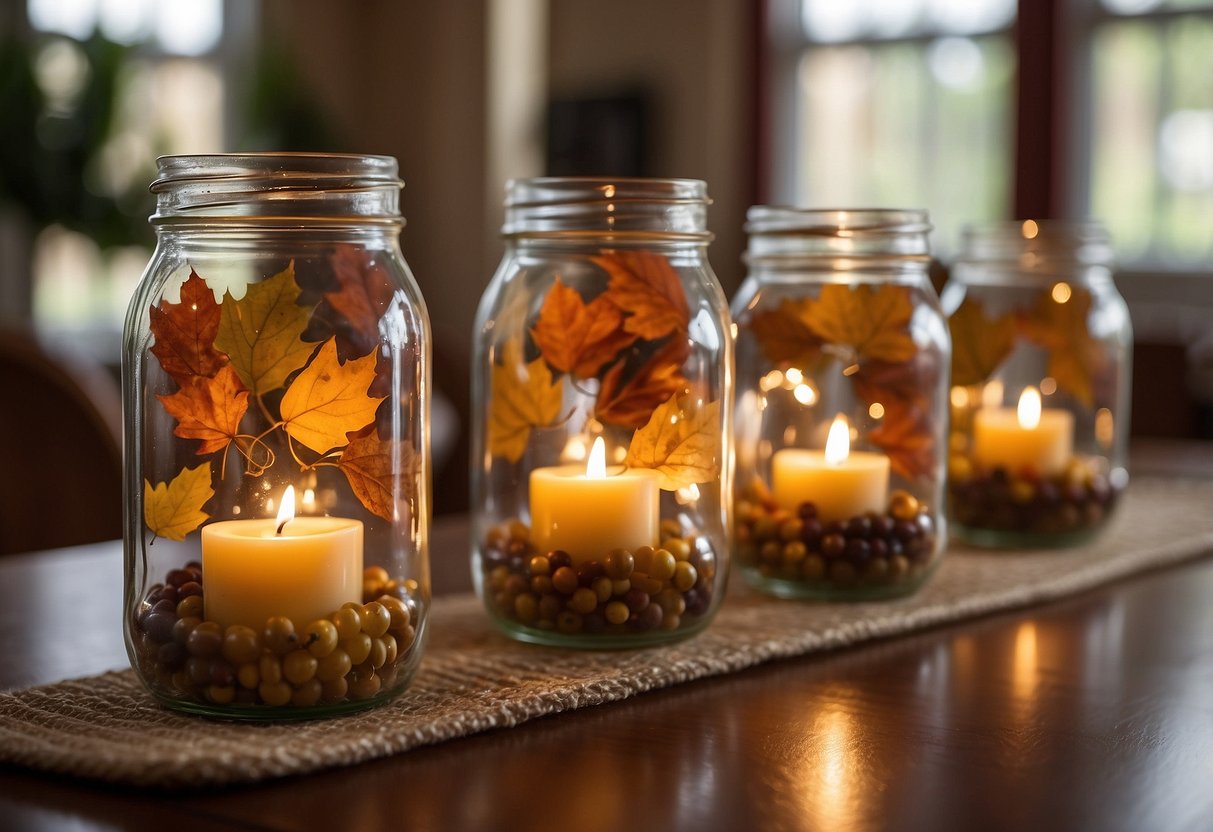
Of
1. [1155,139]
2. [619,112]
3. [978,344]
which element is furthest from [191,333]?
[619,112]

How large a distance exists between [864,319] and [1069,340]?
307 mm

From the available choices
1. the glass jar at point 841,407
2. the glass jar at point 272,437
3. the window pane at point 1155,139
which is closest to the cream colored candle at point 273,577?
the glass jar at point 272,437

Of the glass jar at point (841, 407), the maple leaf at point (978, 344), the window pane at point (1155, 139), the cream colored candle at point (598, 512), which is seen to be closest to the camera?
the cream colored candle at point (598, 512)

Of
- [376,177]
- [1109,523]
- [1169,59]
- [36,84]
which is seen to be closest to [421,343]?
[376,177]

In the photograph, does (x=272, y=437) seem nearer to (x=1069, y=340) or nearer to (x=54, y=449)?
(x=1069, y=340)

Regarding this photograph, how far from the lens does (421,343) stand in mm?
605

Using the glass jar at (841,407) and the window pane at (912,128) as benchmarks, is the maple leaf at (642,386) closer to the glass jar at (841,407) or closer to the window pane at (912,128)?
the glass jar at (841,407)

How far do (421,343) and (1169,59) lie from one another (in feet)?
12.5

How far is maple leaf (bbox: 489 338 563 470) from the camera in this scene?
715 mm

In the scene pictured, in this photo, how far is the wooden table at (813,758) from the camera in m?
0.45

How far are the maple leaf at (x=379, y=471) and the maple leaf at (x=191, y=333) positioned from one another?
0.21ft

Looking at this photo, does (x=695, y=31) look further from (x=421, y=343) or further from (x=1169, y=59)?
(x=421, y=343)

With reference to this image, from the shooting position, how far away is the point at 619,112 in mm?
4812

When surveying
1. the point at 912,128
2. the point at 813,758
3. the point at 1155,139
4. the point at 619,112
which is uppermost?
the point at 619,112
